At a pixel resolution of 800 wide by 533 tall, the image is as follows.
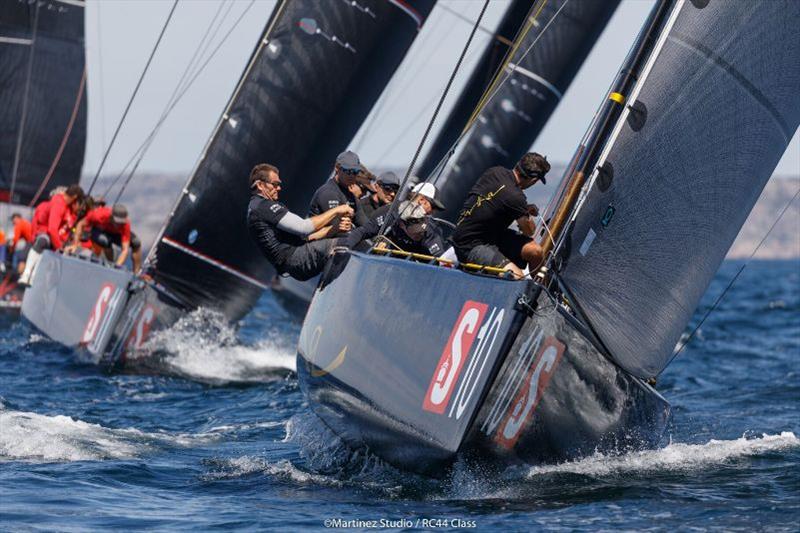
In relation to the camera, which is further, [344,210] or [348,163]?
[348,163]

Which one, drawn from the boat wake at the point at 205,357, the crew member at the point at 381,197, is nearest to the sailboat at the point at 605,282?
the crew member at the point at 381,197

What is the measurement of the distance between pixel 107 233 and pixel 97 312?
1.38m

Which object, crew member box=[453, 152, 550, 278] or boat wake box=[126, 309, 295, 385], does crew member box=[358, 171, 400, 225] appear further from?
boat wake box=[126, 309, 295, 385]

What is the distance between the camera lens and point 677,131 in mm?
5359

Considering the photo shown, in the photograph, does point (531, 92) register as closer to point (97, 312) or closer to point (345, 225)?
point (97, 312)

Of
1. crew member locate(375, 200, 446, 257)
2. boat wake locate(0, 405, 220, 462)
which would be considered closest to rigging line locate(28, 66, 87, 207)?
boat wake locate(0, 405, 220, 462)

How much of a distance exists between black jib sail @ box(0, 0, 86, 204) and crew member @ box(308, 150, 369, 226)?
32.8 feet

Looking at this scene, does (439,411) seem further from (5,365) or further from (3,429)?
(5,365)

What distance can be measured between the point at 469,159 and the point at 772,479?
875cm

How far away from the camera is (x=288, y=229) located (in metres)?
6.98


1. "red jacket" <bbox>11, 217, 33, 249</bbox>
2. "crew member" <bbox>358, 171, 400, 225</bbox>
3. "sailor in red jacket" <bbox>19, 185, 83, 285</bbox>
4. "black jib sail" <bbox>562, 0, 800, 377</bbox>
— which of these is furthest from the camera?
"red jacket" <bbox>11, 217, 33, 249</bbox>

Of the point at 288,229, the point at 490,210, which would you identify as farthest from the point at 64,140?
the point at 490,210

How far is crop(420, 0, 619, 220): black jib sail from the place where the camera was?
13391 millimetres

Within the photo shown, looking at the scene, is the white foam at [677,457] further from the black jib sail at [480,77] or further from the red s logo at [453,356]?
the black jib sail at [480,77]
